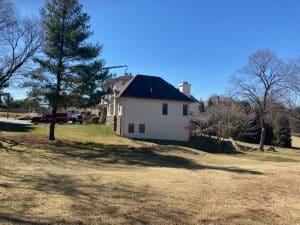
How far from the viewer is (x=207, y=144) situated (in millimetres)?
43438

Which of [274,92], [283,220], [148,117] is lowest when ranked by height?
[283,220]

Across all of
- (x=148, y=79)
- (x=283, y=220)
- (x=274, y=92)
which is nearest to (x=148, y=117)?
(x=148, y=79)

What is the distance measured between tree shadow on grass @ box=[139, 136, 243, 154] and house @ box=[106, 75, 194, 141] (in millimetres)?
2435

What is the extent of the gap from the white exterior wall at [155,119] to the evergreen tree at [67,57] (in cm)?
1345

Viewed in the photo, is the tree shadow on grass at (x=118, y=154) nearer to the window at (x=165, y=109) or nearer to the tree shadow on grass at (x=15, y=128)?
the tree shadow on grass at (x=15, y=128)

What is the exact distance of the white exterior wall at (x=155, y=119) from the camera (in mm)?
44531

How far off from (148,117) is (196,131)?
539cm

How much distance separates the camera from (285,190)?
15.1 metres

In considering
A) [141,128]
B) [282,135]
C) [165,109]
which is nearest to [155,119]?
[165,109]

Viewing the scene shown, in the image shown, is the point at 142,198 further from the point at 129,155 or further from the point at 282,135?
the point at 282,135

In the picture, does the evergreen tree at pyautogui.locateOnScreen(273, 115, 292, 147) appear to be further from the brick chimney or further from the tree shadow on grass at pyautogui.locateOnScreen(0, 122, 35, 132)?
the tree shadow on grass at pyautogui.locateOnScreen(0, 122, 35, 132)

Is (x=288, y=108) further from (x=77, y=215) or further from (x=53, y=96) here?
(x=77, y=215)

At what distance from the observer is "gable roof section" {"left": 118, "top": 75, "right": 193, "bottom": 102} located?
4544 cm

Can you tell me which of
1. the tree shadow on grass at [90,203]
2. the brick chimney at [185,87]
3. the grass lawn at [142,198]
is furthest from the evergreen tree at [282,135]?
the tree shadow on grass at [90,203]
